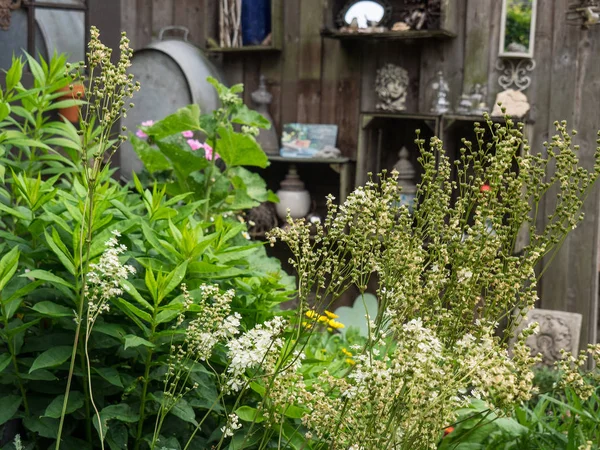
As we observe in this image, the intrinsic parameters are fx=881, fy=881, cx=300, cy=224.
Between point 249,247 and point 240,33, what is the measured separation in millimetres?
3369

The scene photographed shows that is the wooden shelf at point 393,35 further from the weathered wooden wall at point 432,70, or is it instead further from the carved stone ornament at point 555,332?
the carved stone ornament at point 555,332

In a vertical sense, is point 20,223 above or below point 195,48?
below

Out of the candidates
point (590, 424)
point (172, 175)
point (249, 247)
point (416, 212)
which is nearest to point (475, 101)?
point (172, 175)

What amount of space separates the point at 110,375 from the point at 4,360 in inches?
7.7

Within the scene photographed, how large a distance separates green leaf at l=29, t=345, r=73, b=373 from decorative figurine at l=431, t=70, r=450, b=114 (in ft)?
9.98

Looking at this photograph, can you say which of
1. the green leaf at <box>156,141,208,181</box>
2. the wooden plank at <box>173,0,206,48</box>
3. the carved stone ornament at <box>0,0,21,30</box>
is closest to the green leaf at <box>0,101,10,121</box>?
the green leaf at <box>156,141,208,181</box>

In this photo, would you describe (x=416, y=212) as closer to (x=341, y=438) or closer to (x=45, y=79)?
(x=341, y=438)

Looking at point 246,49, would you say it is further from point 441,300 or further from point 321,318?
point 441,300

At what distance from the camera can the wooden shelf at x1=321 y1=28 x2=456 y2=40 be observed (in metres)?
4.22

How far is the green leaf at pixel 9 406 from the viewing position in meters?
1.60

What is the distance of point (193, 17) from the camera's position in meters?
5.12

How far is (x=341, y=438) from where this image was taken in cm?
139

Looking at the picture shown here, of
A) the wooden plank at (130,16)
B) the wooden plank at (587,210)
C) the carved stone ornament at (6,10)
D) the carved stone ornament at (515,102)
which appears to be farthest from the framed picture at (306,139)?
the carved stone ornament at (6,10)

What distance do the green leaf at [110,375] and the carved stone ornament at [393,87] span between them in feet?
10.4
